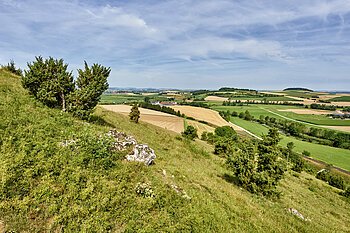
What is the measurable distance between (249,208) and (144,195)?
606 centimetres

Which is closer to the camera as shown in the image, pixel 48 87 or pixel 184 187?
pixel 184 187

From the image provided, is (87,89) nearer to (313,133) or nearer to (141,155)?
(141,155)

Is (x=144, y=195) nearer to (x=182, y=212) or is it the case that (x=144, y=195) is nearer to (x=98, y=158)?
(x=182, y=212)

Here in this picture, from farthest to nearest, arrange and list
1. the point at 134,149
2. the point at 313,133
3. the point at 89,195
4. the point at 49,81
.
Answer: the point at 313,133
the point at 49,81
the point at 134,149
the point at 89,195

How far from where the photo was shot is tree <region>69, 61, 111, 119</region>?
16781 mm

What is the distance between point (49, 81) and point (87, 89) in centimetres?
291

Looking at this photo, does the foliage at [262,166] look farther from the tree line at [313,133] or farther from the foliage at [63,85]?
the tree line at [313,133]

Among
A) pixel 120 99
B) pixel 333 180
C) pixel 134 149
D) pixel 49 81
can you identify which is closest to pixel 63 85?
pixel 49 81

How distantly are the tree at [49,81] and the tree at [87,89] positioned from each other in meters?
0.86

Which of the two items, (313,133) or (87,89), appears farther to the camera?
(313,133)

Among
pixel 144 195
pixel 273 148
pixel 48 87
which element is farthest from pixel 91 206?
pixel 273 148

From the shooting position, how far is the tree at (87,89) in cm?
1678

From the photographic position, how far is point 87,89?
1683 centimetres

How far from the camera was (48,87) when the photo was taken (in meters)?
16.2
